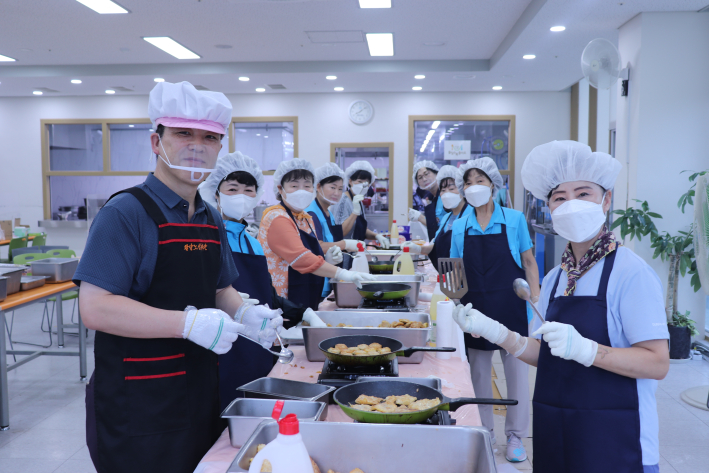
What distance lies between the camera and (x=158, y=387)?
124cm

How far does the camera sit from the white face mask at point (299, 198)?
2.82 meters

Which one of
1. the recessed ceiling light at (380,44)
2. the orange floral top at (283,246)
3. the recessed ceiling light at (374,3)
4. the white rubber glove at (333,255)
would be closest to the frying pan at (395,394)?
the orange floral top at (283,246)

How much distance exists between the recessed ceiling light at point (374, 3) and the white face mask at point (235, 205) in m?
3.06

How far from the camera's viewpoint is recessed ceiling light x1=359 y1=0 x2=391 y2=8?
179 inches

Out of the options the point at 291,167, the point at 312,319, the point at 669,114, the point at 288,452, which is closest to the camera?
the point at 288,452

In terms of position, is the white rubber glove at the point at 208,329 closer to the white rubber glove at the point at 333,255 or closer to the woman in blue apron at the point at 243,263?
the woman in blue apron at the point at 243,263

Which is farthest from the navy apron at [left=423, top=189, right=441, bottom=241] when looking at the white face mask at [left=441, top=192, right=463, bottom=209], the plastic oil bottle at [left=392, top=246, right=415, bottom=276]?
the plastic oil bottle at [left=392, top=246, right=415, bottom=276]

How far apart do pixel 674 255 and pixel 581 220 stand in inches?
142

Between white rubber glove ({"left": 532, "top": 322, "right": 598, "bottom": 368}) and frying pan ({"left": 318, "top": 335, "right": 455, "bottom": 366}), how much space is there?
396 millimetres

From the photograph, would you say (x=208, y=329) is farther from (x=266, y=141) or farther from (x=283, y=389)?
(x=266, y=141)

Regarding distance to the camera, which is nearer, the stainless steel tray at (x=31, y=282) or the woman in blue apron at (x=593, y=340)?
the woman in blue apron at (x=593, y=340)

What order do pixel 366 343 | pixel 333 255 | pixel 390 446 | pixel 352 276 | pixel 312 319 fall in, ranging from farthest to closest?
pixel 333 255 < pixel 352 276 < pixel 312 319 < pixel 366 343 < pixel 390 446

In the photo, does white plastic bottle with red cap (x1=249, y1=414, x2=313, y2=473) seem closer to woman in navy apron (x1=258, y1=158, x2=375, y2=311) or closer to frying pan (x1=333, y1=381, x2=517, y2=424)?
frying pan (x1=333, y1=381, x2=517, y2=424)

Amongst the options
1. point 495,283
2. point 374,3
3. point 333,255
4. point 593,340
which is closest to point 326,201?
point 333,255
